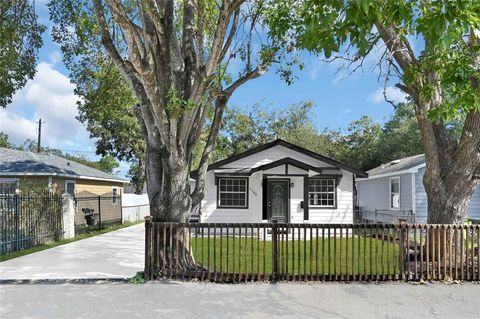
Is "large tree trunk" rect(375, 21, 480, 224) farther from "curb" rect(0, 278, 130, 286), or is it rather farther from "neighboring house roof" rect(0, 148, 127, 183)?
"neighboring house roof" rect(0, 148, 127, 183)

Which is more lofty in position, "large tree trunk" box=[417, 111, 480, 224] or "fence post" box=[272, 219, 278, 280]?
"large tree trunk" box=[417, 111, 480, 224]

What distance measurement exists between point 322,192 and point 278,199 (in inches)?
75.5

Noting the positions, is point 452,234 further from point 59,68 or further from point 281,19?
point 59,68

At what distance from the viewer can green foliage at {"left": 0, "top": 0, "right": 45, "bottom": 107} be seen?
9.31m

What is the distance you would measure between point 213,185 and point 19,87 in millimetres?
8534

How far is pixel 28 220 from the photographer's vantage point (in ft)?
40.9

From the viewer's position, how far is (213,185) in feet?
55.6

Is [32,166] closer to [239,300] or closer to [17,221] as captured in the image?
[17,221]

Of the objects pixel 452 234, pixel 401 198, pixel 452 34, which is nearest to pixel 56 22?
pixel 452 34

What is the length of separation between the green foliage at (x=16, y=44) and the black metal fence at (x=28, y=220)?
300cm

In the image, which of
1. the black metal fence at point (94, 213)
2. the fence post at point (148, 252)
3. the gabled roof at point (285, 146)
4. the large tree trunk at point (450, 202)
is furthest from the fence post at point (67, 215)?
the large tree trunk at point (450, 202)

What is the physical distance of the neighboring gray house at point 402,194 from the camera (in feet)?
57.6

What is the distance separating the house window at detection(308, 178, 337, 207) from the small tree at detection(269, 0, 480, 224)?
326 inches

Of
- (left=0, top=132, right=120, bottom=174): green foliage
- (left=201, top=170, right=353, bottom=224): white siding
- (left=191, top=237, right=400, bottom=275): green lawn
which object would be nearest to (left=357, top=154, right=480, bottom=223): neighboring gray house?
(left=201, top=170, right=353, bottom=224): white siding
